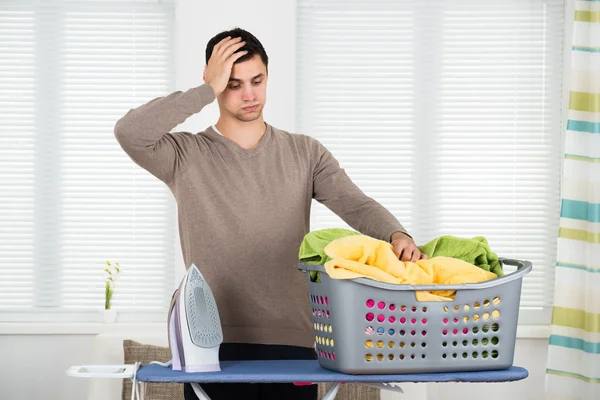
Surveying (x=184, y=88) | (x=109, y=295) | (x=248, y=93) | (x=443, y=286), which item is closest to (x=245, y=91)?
(x=248, y=93)

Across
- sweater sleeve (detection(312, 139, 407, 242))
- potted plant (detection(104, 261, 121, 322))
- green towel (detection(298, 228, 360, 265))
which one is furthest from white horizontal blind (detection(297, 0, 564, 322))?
green towel (detection(298, 228, 360, 265))

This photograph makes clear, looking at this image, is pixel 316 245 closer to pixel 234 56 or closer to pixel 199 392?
pixel 199 392

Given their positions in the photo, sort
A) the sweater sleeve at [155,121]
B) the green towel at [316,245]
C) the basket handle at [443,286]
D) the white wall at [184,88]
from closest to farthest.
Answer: the basket handle at [443,286], the green towel at [316,245], the sweater sleeve at [155,121], the white wall at [184,88]

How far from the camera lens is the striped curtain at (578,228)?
3.20 meters

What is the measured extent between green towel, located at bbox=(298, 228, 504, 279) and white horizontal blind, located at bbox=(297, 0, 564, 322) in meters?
2.03

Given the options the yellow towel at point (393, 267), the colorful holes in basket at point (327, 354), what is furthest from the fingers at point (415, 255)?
the colorful holes in basket at point (327, 354)

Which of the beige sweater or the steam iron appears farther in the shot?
the beige sweater

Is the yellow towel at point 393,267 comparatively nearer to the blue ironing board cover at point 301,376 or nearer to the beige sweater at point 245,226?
the blue ironing board cover at point 301,376

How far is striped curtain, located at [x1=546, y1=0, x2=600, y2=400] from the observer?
3203 mm

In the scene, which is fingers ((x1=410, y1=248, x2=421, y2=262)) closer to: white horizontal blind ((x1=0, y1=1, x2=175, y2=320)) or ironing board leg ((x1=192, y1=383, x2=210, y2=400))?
ironing board leg ((x1=192, y1=383, x2=210, y2=400))

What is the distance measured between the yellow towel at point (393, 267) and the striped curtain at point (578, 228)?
6.20ft

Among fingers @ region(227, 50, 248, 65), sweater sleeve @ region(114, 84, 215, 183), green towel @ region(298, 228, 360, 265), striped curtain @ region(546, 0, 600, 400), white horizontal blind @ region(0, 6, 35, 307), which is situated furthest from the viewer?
white horizontal blind @ region(0, 6, 35, 307)

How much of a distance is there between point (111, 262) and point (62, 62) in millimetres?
986

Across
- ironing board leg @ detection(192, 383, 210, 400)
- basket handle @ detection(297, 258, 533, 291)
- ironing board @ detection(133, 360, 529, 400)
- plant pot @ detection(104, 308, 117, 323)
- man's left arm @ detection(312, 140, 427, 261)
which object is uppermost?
man's left arm @ detection(312, 140, 427, 261)
